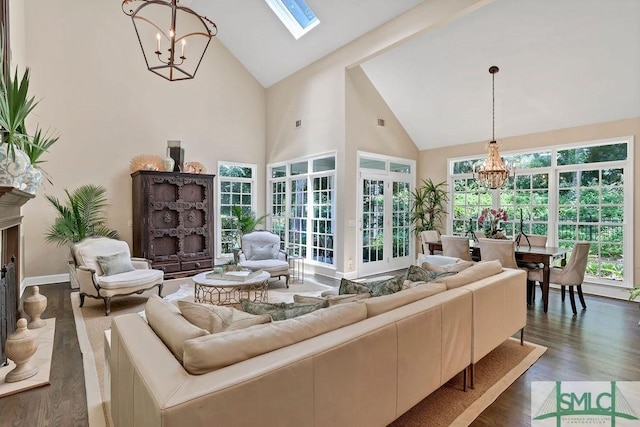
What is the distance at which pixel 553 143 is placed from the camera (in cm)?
558

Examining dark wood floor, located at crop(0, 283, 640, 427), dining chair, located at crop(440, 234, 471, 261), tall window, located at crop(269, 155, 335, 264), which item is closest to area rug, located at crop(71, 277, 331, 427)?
dark wood floor, located at crop(0, 283, 640, 427)

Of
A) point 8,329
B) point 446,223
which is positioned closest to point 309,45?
point 446,223

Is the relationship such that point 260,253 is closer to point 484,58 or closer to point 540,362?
point 540,362

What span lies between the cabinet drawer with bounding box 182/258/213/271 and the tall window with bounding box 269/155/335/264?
5.54 ft

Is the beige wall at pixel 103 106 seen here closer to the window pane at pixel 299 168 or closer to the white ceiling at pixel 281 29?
the white ceiling at pixel 281 29

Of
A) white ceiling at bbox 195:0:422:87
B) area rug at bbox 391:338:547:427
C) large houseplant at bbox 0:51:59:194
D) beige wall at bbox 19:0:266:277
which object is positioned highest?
white ceiling at bbox 195:0:422:87

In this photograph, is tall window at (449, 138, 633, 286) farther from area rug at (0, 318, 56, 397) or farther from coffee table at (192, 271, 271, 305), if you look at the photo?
area rug at (0, 318, 56, 397)

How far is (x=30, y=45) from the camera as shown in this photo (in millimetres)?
5484

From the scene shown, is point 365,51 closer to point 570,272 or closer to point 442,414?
point 570,272

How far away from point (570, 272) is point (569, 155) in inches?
93.1

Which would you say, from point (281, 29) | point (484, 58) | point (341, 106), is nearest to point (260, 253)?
point (341, 106)

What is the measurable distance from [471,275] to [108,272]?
4406mm

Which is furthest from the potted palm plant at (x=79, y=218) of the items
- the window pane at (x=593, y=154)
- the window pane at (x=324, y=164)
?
the window pane at (x=593, y=154)

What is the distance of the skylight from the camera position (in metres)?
5.94
